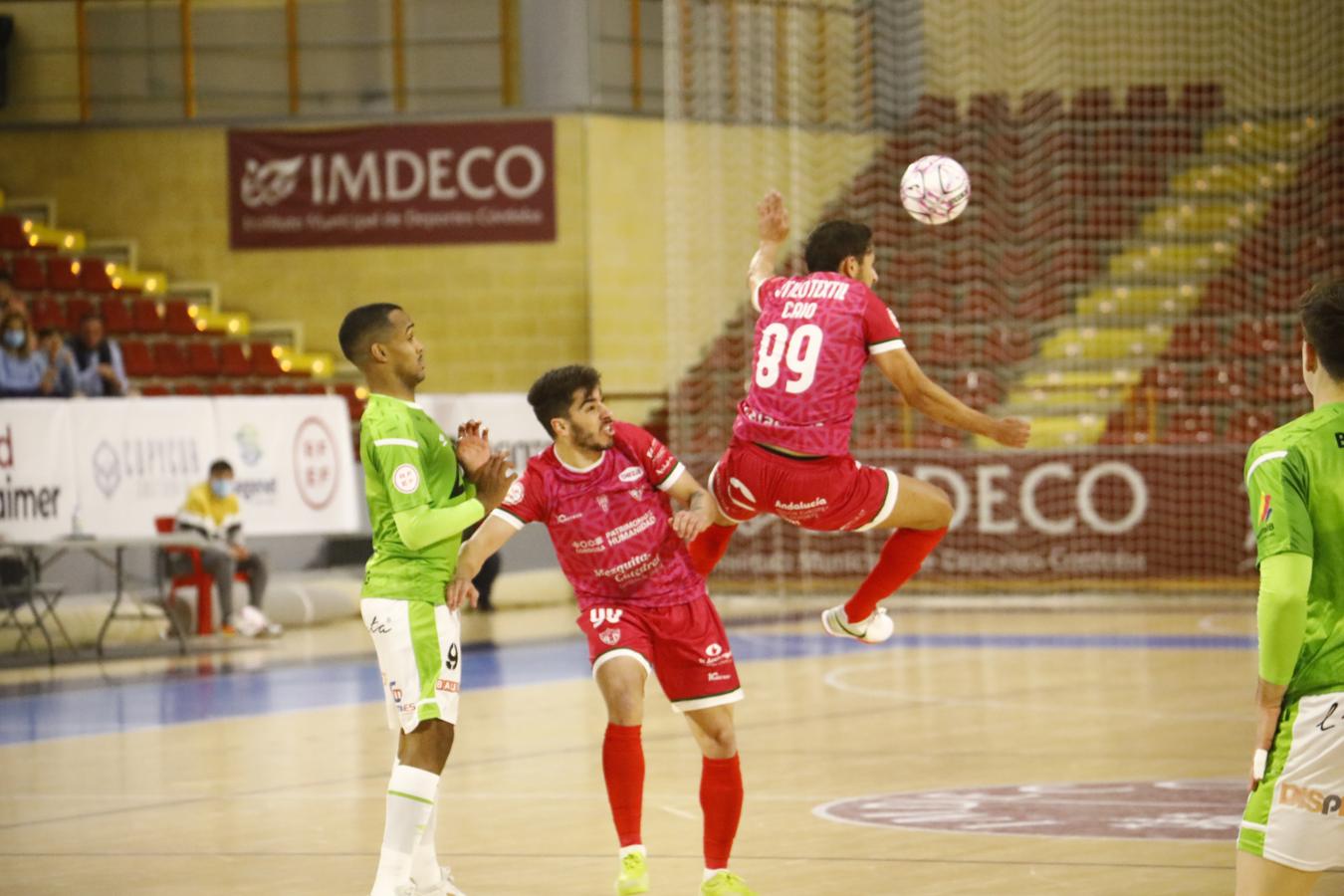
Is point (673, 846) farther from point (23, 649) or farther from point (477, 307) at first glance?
point (477, 307)

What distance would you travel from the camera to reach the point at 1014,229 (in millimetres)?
25625

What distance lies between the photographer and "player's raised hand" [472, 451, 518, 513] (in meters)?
7.45

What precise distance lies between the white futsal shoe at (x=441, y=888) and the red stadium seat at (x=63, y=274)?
59.6ft

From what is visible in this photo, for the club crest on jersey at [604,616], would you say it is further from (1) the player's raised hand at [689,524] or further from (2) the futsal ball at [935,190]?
→ (2) the futsal ball at [935,190]

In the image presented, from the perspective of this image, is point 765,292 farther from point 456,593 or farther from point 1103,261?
point 1103,261

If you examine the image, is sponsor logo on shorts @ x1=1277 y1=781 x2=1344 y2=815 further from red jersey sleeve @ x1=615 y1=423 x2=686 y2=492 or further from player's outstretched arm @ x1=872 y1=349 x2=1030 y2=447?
red jersey sleeve @ x1=615 y1=423 x2=686 y2=492

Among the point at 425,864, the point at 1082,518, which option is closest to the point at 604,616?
the point at 425,864

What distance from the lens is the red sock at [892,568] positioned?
8758 mm

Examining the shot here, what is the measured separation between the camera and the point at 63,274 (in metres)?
24.7

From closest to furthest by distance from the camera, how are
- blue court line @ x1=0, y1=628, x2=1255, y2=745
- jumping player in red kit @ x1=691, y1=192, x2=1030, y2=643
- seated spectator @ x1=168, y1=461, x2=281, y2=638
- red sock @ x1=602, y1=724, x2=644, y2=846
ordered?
red sock @ x1=602, y1=724, x2=644, y2=846 < jumping player in red kit @ x1=691, y1=192, x2=1030, y2=643 < blue court line @ x1=0, y1=628, x2=1255, y2=745 < seated spectator @ x1=168, y1=461, x2=281, y2=638

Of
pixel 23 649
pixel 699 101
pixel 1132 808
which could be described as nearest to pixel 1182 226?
pixel 699 101

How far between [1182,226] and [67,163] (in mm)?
14650

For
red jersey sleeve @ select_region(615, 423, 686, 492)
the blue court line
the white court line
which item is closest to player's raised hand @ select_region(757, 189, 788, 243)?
red jersey sleeve @ select_region(615, 423, 686, 492)

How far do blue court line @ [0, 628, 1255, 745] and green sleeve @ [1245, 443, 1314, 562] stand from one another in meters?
10.2
